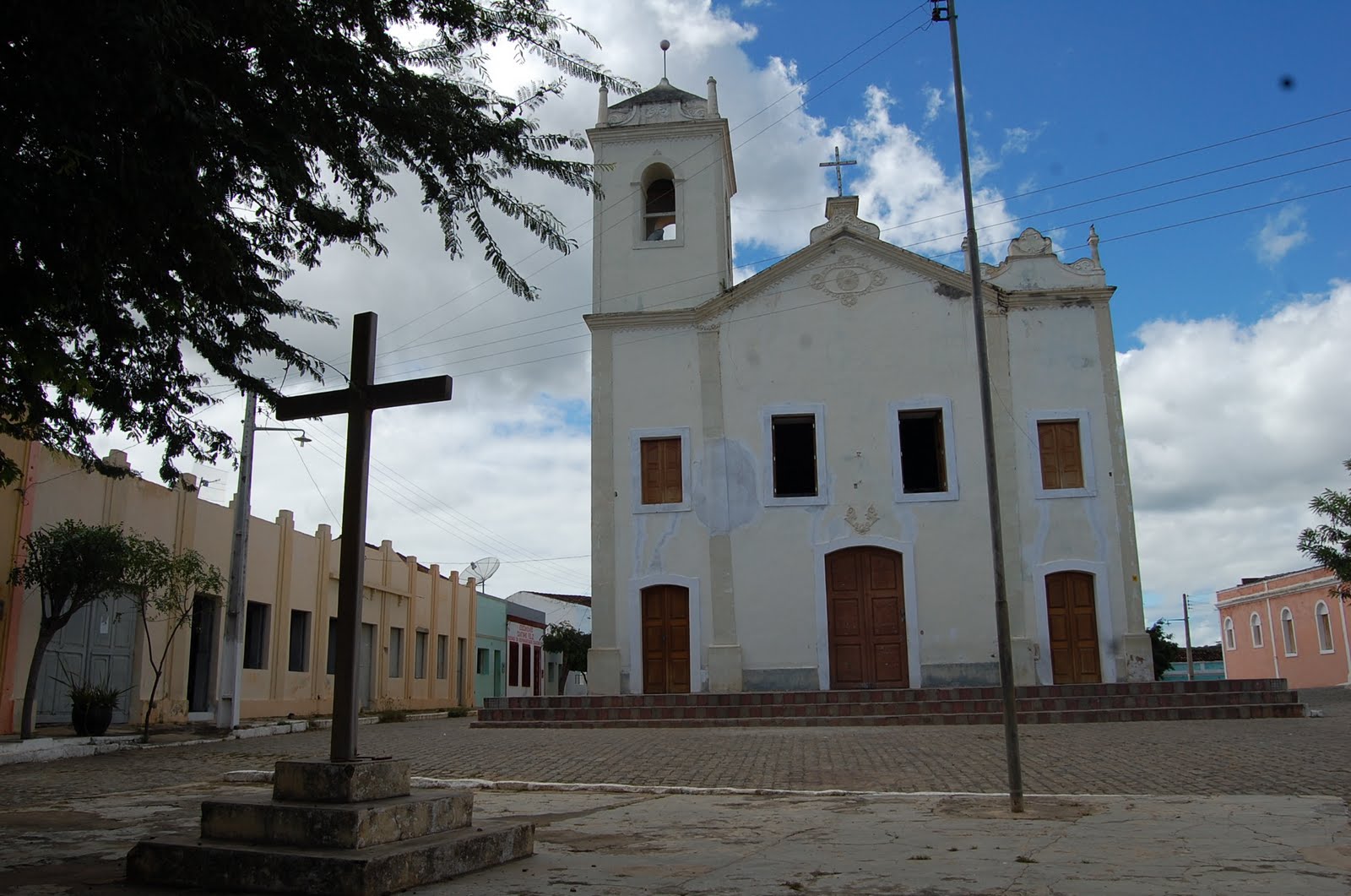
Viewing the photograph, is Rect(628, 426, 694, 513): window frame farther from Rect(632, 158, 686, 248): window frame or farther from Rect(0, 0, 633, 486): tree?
Rect(0, 0, 633, 486): tree

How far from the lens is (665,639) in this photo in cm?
1836

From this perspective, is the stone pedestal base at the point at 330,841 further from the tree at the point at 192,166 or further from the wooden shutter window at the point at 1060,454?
the wooden shutter window at the point at 1060,454

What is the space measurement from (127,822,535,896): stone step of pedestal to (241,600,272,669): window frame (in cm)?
1773

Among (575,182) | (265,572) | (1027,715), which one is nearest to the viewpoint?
(575,182)

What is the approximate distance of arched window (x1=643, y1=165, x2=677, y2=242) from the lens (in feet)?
67.4

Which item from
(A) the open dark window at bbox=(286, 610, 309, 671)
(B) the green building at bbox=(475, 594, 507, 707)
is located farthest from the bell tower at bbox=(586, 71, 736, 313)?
(B) the green building at bbox=(475, 594, 507, 707)

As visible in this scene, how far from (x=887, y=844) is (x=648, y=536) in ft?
43.6

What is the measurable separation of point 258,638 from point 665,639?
349 inches

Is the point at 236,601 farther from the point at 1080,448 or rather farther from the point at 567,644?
the point at 567,644

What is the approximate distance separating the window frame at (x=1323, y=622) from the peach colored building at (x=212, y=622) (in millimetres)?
28087

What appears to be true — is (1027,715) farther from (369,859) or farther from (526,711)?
(369,859)

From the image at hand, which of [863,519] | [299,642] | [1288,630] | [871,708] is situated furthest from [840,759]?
[1288,630]

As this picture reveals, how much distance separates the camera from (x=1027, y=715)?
1516 centimetres

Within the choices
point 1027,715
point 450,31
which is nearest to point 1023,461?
point 1027,715
